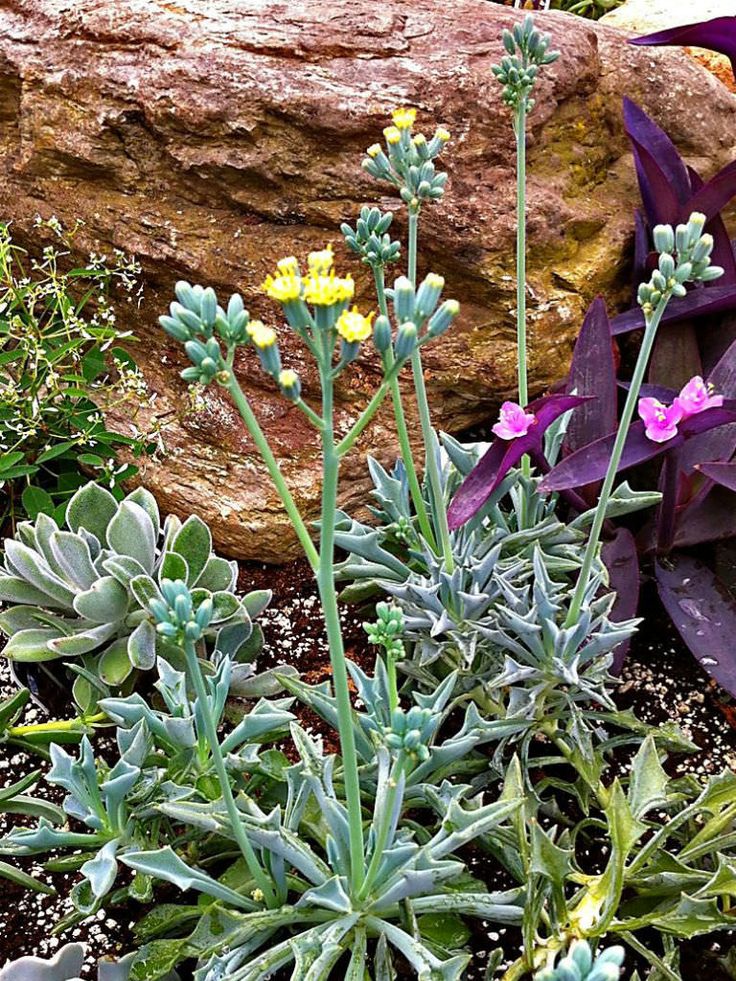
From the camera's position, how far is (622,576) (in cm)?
205

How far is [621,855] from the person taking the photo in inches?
57.1

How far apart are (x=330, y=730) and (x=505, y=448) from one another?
0.65 m

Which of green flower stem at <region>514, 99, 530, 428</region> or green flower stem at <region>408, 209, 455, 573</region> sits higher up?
green flower stem at <region>514, 99, 530, 428</region>

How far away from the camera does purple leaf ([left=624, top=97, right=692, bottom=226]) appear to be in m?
2.41

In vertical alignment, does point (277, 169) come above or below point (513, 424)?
above

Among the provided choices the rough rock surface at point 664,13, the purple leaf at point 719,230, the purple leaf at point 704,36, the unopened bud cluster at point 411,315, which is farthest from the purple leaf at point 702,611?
the rough rock surface at point 664,13

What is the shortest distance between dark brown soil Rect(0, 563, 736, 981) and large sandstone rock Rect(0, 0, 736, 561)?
201mm

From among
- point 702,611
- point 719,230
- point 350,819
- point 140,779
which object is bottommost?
point 140,779

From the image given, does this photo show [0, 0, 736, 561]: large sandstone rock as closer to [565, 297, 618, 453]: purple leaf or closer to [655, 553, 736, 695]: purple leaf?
[565, 297, 618, 453]: purple leaf

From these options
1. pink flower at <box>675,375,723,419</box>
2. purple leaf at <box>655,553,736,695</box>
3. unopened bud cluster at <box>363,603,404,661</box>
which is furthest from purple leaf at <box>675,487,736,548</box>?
unopened bud cluster at <box>363,603,404,661</box>

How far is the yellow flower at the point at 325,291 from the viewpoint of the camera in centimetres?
103

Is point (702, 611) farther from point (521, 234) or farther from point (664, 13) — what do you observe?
point (664, 13)

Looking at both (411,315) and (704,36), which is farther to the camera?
(704,36)

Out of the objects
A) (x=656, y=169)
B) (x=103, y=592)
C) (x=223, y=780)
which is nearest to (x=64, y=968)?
(x=223, y=780)
